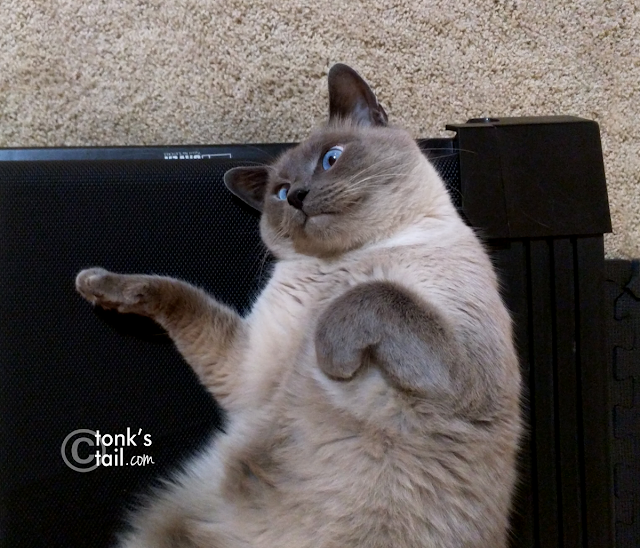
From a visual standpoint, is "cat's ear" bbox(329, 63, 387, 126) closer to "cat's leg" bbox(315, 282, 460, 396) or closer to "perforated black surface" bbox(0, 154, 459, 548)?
"perforated black surface" bbox(0, 154, 459, 548)

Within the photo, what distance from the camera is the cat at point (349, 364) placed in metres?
0.89

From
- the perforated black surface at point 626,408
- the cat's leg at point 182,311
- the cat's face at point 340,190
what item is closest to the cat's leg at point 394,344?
the cat's face at point 340,190

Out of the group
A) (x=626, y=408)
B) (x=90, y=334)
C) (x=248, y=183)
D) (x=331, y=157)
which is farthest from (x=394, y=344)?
(x=626, y=408)

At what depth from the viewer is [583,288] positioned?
120 centimetres

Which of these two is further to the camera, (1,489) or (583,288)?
(583,288)

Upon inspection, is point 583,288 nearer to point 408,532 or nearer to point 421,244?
point 421,244

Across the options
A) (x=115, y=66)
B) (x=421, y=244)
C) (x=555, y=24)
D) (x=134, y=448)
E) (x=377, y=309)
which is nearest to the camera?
(x=377, y=309)

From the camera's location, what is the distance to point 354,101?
1.16m

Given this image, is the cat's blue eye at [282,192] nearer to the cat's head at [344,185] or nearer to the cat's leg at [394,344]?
the cat's head at [344,185]

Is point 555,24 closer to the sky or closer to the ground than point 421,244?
closer to the sky

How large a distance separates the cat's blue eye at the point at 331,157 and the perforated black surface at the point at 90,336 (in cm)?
26

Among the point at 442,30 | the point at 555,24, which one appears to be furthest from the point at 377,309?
the point at 555,24

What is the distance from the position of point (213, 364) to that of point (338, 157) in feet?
1.57

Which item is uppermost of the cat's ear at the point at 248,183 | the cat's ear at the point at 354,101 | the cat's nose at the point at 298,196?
the cat's ear at the point at 354,101
